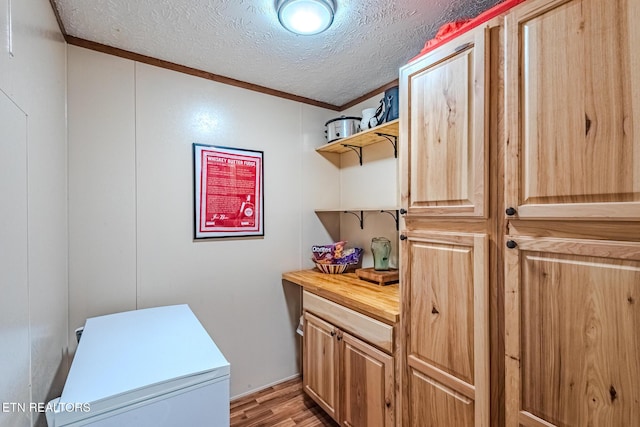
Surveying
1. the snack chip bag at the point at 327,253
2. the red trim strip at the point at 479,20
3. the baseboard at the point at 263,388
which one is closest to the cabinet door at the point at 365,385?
the snack chip bag at the point at 327,253

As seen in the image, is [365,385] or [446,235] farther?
[365,385]

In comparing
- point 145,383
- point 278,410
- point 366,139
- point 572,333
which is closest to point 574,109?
point 572,333

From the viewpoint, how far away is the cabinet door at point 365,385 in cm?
144

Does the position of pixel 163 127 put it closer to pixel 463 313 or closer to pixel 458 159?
pixel 458 159

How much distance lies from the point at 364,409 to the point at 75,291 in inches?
67.2

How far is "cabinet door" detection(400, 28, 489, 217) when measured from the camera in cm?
105

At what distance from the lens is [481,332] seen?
1.03 meters

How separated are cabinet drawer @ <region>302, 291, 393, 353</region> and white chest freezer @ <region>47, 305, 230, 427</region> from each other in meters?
0.74

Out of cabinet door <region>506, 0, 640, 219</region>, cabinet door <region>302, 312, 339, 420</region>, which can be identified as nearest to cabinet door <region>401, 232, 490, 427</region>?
cabinet door <region>506, 0, 640, 219</region>

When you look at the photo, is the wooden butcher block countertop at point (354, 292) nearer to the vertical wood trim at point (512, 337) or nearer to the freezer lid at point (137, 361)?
the vertical wood trim at point (512, 337)

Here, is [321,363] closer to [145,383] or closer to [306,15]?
[145,383]

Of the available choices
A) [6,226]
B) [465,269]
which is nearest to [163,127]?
[6,226]

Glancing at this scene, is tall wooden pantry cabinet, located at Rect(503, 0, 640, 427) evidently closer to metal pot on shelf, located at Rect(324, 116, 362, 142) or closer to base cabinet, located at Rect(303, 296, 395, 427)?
base cabinet, located at Rect(303, 296, 395, 427)

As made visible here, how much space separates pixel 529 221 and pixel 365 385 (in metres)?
1.18
